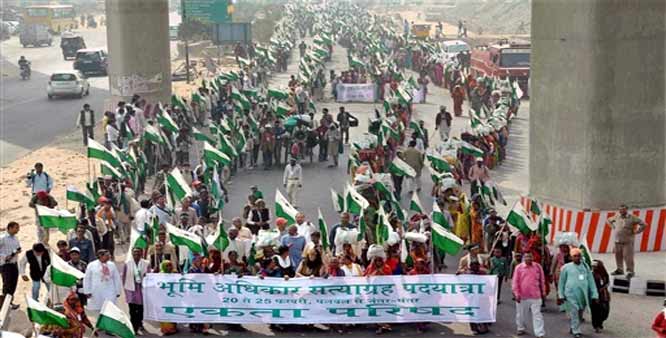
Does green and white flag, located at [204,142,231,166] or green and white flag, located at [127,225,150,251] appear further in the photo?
green and white flag, located at [204,142,231,166]

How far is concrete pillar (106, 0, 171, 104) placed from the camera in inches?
1417

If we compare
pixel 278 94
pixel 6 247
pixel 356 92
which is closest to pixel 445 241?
pixel 6 247

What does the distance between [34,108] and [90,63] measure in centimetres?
1390

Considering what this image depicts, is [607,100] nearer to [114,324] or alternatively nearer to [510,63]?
[114,324]

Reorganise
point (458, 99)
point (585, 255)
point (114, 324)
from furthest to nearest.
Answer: point (458, 99) → point (585, 255) → point (114, 324)

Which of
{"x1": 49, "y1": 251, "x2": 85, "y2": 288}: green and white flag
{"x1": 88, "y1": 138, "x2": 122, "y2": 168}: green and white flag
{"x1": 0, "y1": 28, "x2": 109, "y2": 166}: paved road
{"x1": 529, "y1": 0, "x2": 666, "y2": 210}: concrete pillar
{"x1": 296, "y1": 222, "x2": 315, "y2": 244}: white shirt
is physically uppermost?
{"x1": 529, "y1": 0, "x2": 666, "y2": 210}: concrete pillar

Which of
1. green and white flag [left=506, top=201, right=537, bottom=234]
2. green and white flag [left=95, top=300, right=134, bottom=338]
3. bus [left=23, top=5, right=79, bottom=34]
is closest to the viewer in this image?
green and white flag [left=95, top=300, right=134, bottom=338]

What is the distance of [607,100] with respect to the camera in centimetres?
2009

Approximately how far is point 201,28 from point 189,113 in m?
50.2

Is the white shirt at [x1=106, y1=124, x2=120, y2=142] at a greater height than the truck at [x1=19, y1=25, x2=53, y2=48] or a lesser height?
greater

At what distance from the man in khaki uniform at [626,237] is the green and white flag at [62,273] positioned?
26.4ft

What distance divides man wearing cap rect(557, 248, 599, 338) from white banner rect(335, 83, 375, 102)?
31.1 metres

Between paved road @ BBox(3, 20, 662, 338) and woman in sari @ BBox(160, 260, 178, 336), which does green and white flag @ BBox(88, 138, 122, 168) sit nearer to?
paved road @ BBox(3, 20, 662, 338)

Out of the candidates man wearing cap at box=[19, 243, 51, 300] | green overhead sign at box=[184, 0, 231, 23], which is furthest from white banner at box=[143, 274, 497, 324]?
green overhead sign at box=[184, 0, 231, 23]
